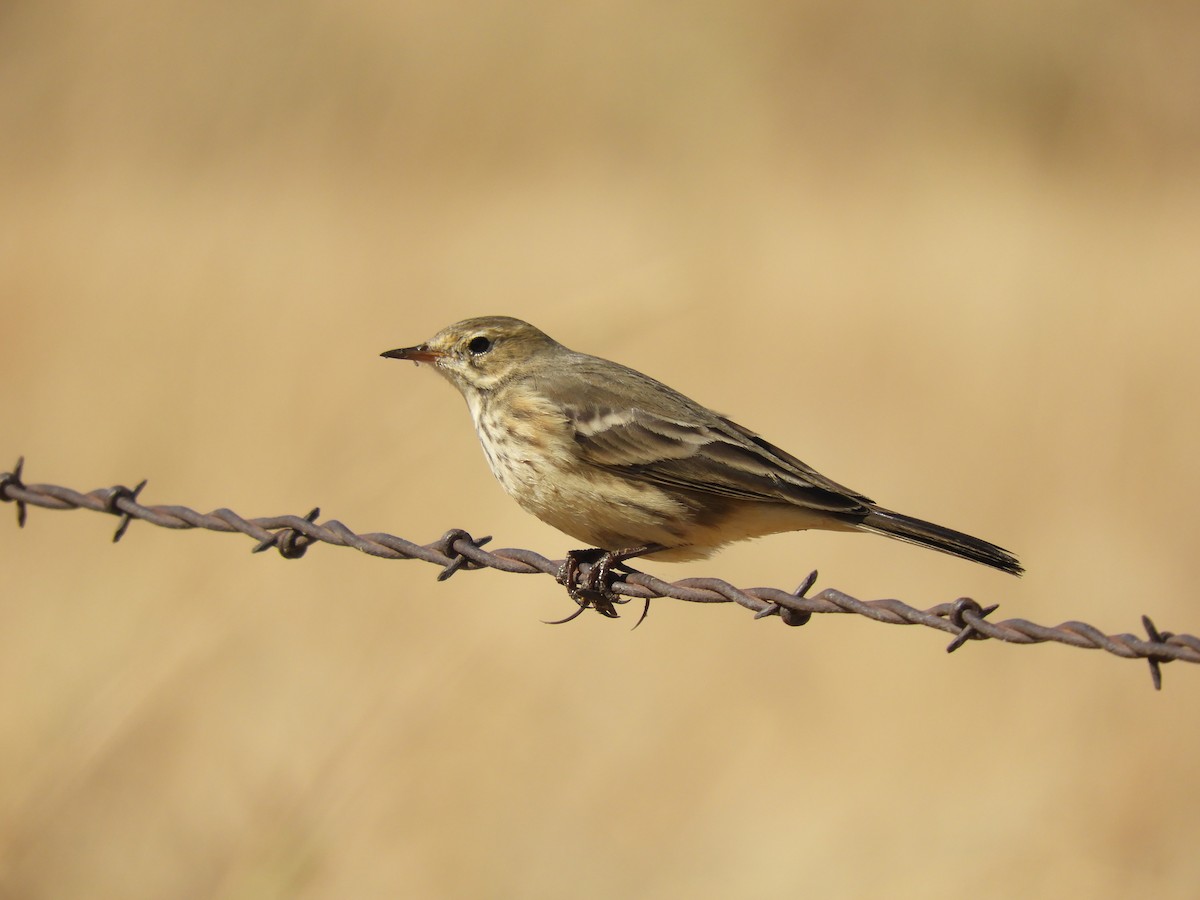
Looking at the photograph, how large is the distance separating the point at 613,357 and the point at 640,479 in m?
6.77

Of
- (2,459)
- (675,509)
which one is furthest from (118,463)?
(675,509)

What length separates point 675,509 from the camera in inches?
182

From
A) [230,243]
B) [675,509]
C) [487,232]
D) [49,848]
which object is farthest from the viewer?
[487,232]

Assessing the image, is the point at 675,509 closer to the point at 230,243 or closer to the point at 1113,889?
the point at 1113,889

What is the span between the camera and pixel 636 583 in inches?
157

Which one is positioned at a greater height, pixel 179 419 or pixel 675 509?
pixel 179 419

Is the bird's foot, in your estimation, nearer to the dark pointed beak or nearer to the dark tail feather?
the dark tail feather

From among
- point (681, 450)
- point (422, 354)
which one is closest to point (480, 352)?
point (422, 354)

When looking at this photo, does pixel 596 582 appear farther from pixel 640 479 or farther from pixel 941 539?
pixel 941 539

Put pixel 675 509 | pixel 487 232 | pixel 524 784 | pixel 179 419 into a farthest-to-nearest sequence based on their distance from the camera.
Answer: pixel 487 232 → pixel 179 419 → pixel 524 784 → pixel 675 509

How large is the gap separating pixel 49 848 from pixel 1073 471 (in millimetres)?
7160

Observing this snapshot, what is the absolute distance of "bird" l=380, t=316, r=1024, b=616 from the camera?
4441mm

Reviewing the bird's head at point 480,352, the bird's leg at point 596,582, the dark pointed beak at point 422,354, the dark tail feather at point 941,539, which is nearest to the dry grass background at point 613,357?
the bird's head at point 480,352

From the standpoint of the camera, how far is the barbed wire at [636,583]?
2.76m
